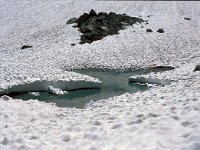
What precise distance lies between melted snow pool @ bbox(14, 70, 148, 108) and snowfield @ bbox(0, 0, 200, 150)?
33.7 inches

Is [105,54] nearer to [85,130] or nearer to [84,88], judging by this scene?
[84,88]

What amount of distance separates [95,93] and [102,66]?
5.69 meters

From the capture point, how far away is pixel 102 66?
852 inches

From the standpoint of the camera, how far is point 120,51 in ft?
83.7

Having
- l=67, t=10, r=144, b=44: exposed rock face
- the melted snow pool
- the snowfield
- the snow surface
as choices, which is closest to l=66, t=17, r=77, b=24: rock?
l=67, t=10, r=144, b=44: exposed rock face

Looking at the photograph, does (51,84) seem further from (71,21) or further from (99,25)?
(71,21)

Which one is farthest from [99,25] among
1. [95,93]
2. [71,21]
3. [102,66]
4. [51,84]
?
[95,93]

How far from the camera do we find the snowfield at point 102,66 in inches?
277

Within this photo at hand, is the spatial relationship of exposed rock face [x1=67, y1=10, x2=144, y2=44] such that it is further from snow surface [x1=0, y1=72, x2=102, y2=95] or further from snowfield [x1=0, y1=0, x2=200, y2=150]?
snow surface [x1=0, y1=72, x2=102, y2=95]

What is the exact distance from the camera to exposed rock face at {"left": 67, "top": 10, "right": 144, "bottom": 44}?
28702 millimetres

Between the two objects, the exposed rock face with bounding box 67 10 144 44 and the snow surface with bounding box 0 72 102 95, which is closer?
the snow surface with bounding box 0 72 102 95

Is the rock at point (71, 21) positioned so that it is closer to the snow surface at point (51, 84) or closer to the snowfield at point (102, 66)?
the snowfield at point (102, 66)

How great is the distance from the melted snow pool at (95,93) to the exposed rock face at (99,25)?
Result: 955 cm

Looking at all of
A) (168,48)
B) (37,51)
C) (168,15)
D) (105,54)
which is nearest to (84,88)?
(105,54)
